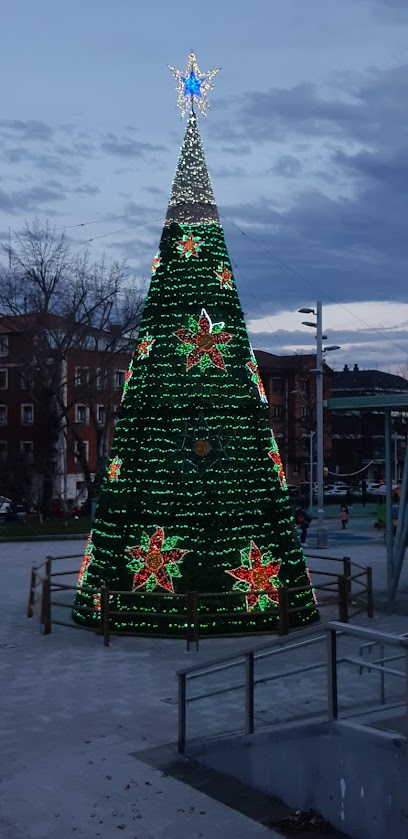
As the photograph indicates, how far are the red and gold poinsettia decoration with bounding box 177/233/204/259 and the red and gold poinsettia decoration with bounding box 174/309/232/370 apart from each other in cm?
118

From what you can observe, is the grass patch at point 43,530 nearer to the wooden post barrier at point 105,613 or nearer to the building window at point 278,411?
the wooden post barrier at point 105,613

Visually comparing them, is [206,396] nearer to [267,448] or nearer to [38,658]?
[267,448]

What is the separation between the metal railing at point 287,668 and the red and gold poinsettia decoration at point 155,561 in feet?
16.3

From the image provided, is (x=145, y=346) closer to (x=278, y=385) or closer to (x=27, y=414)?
(x=27, y=414)

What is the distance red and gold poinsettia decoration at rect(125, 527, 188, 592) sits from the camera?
1347 centimetres

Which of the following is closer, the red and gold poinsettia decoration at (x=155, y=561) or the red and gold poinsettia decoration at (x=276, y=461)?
the red and gold poinsettia decoration at (x=155, y=561)

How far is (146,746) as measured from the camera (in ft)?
28.4

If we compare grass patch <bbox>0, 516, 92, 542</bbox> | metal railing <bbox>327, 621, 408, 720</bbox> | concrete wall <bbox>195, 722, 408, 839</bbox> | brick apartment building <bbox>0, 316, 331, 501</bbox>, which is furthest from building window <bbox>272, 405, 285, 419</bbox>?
metal railing <bbox>327, 621, 408, 720</bbox>

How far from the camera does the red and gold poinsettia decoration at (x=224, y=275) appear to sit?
14.5 metres

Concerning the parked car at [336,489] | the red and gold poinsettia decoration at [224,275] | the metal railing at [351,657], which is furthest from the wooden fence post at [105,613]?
the parked car at [336,489]

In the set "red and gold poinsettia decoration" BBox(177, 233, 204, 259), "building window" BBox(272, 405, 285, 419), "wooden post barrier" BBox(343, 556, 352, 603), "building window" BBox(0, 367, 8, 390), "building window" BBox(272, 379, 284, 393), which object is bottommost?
"wooden post barrier" BBox(343, 556, 352, 603)

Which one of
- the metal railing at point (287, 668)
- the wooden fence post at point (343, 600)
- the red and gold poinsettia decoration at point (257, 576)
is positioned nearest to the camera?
the metal railing at point (287, 668)

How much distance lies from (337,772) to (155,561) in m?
7.41

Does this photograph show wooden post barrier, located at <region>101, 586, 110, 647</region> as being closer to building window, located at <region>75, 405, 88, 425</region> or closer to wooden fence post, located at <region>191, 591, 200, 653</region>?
wooden fence post, located at <region>191, 591, 200, 653</region>
